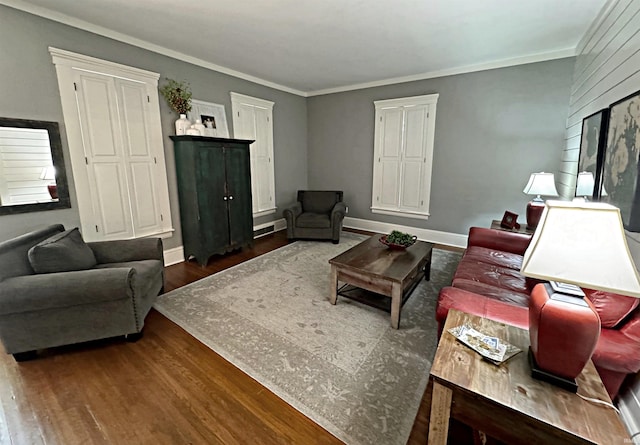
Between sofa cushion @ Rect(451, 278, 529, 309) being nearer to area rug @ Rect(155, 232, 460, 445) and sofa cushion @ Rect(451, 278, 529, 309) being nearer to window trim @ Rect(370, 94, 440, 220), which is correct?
area rug @ Rect(155, 232, 460, 445)

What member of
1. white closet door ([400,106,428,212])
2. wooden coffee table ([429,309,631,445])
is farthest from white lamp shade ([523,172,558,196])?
wooden coffee table ([429,309,631,445])

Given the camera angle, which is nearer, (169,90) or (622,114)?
(622,114)

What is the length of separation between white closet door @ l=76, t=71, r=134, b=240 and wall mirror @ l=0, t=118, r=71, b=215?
25 centimetres

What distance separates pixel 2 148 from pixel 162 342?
2206mm

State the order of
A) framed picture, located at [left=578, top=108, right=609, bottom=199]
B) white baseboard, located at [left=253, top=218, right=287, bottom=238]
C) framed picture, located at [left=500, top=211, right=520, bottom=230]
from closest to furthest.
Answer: framed picture, located at [left=578, top=108, right=609, bottom=199], framed picture, located at [left=500, top=211, right=520, bottom=230], white baseboard, located at [left=253, top=218, right=287, bottom=238]

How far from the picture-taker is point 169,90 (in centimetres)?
343

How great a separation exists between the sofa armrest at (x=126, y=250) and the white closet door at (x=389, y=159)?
369cm

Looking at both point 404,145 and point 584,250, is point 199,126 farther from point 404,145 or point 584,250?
point 584,250

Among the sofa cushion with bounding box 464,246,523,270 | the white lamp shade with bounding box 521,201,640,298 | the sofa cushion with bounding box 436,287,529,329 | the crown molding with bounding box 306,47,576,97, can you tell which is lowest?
the sofa cushion with bounding box 464,246,523,270

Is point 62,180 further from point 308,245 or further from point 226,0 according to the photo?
point 308,245

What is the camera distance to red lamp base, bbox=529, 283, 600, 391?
95 centimetres

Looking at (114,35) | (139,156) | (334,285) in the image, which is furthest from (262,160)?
(334,285)

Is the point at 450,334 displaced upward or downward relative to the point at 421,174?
downward

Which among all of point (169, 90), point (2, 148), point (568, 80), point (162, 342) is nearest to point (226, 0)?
point (169, 90)
